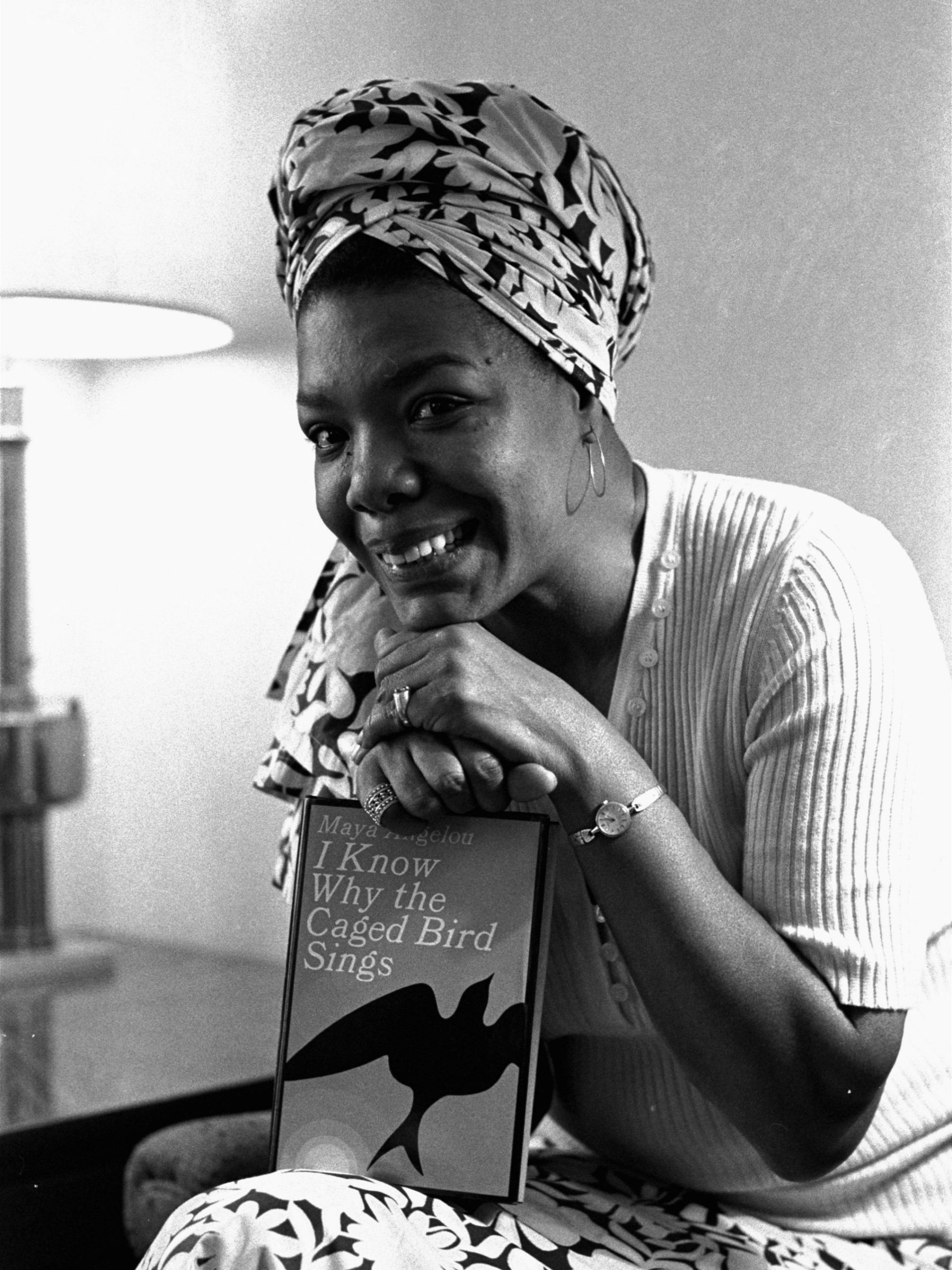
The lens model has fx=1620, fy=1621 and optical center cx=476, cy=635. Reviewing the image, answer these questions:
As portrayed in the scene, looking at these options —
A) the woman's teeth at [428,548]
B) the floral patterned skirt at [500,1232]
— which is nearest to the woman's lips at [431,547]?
the woman's teeth at [428,548]

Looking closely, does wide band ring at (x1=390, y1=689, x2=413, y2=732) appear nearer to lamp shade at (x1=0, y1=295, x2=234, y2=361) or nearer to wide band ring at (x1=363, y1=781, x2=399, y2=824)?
wide band ring at (x1=363, y1=781, x2=399, y2=824)

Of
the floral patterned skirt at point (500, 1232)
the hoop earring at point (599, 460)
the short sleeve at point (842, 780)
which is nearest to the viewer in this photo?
the floral patterned skirt at point (500, 1232)

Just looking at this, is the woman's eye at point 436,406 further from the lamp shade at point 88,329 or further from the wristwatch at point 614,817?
the lamp shade at point 88,329

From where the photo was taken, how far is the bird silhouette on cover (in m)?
0.82

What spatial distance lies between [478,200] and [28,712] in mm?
737

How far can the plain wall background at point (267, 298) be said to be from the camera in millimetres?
938

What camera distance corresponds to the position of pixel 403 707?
851 mm

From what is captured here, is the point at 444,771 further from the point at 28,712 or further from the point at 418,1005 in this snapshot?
the point at 28,712

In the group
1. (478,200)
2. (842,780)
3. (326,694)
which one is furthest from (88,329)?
(842,780)

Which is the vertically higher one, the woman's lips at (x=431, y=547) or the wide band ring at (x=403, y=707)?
the woman's lips at (x=431, y=547)

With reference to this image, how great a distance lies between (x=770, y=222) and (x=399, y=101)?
0.25 meters

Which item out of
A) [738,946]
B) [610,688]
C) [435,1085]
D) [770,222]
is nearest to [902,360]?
[770,222]

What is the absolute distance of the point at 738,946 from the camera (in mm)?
806

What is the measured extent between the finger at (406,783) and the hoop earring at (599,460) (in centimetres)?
19
